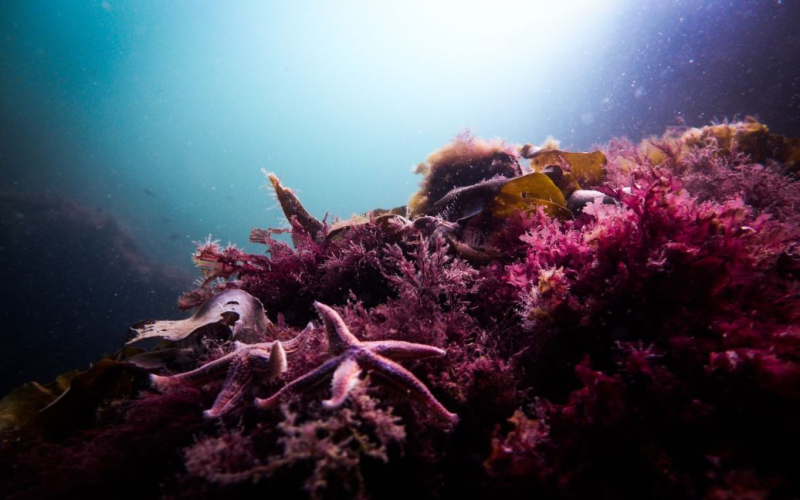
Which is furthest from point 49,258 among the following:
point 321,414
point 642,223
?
point 642,223

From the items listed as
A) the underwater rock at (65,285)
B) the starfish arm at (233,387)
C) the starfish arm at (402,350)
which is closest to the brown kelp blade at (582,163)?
the starfish arm at (402,350)

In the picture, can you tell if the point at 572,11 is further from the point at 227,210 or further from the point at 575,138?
the point at 227,210

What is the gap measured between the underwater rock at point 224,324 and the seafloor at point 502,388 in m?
0.02

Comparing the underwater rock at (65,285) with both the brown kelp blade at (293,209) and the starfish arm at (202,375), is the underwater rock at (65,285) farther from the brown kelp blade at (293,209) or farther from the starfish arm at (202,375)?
the starfish arm at (202,375)

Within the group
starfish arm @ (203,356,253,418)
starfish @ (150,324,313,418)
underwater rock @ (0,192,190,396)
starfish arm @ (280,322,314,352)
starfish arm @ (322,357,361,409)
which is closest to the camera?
starfish arm @ (322,357,361,409)

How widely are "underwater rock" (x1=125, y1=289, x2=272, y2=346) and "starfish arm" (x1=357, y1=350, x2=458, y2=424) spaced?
1.36 metres

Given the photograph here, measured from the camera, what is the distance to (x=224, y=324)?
114 inches

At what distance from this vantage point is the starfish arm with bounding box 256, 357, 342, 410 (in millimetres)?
1665

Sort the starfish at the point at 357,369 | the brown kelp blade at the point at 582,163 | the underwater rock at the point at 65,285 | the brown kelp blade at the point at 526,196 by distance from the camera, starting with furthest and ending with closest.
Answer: the underwater rock at the point at 65,285
the brown kelp blade at the point at 582,163
the brown kelp blade at the point at 526,196
the starfish at the point at 357,369

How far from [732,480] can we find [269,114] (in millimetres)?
188594

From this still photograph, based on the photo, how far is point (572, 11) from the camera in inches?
1604

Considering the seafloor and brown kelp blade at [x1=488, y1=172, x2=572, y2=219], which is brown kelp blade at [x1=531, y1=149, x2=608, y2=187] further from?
the seafloor

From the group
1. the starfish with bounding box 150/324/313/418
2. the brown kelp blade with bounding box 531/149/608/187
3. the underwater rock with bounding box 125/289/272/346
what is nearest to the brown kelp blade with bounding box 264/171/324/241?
the underwater rock with bounding box 125/289/272/346

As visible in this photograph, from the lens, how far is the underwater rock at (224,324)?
2746mm
